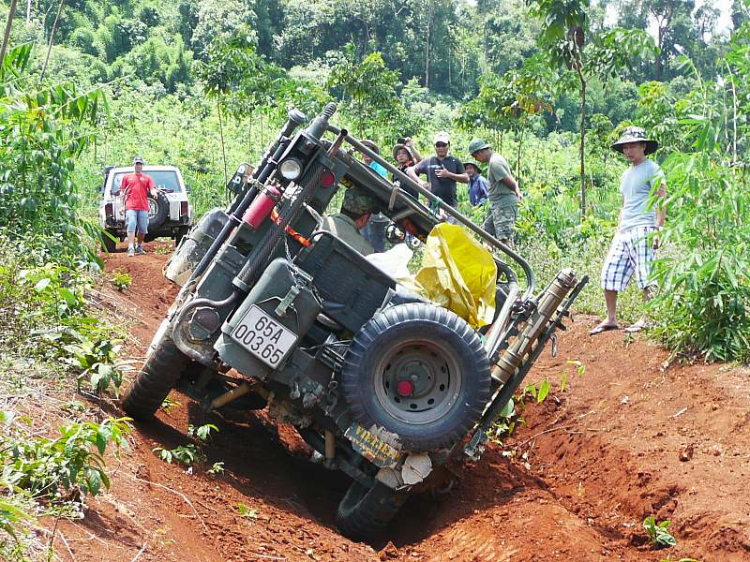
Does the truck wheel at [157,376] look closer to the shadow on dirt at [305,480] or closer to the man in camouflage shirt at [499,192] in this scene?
the shadow on dirt at [305,480]

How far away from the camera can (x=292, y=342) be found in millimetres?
5762

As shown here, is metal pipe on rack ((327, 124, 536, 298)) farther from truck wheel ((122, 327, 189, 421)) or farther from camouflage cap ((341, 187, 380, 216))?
truck wheel ((122, 327, 189, 421))

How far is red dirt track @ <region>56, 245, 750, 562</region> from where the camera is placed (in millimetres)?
5094

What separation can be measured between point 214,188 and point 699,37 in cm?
5401

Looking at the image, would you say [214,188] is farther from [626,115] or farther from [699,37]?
[699,37]

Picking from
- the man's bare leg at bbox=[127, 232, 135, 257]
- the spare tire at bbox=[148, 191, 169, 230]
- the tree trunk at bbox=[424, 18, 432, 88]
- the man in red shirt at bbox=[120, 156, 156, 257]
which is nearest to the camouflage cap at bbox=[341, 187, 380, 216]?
the man in red shirt at bbox=[120, 156, 156, 257]

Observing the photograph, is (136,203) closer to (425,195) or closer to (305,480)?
(305,480)

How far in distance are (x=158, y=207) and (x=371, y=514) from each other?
41.6 feet

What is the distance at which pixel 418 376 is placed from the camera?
235 inches

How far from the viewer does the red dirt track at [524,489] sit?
16.7 ft

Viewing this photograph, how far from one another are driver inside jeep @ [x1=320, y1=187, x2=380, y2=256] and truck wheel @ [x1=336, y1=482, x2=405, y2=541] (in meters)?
1.60

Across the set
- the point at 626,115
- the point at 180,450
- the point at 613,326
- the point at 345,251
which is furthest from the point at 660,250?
the point at 626,115

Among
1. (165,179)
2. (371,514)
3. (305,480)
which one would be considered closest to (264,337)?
(371,514)

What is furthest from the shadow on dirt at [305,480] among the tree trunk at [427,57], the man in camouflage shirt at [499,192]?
the tree trunk at [427,57]
